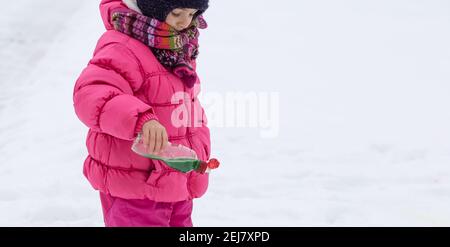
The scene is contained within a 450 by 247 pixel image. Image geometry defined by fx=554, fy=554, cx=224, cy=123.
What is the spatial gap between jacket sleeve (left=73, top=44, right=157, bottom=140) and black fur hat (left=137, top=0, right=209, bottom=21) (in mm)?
166

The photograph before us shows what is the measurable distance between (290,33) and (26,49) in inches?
133

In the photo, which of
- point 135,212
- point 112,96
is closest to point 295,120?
point 135,212

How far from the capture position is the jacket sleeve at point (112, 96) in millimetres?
1713

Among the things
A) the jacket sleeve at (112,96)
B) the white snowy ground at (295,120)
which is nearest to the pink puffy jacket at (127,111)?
the jacket sleeve at (112,96)

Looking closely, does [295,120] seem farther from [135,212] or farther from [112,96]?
[112,96]

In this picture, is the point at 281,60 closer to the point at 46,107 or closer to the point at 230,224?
the point at 46,107

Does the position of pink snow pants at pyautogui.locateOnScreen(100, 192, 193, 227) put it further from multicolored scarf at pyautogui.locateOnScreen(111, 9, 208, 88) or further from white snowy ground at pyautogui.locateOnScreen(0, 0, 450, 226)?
white snowy ground at pyautogui.locateOnScreen(0, 0, 450, 226)

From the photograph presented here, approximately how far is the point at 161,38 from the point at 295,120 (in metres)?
2.87

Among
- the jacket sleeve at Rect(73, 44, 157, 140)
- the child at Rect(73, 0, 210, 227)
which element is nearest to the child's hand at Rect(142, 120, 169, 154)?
the jacket sleeve at Rect(73, 44, 157, 140)

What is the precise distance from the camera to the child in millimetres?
1869

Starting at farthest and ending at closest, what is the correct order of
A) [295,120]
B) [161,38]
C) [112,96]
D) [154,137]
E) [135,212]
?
[295,120]
[135,212]
[161,38]
[112,96]
[154,137]

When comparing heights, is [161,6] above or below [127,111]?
above

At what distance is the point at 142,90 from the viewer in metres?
1.97

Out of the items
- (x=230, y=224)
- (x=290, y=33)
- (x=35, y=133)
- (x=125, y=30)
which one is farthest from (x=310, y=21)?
(x=125, y=30)
